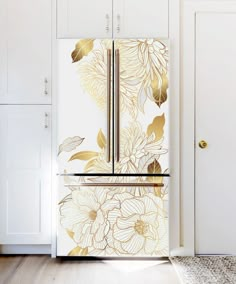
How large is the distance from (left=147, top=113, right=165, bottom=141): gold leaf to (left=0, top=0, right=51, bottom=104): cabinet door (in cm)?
84

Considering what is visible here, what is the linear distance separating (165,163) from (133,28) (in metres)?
1.09

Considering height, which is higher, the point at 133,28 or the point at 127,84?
the point at 133,28

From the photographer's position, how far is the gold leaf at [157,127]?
2.64 m

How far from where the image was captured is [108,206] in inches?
103

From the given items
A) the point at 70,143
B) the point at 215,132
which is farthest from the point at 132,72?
the point at 215,132

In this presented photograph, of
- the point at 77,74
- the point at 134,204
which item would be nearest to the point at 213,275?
the point at 134,204

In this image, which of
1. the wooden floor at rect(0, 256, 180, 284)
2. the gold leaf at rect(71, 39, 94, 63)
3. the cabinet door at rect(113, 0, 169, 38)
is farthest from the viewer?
the cabinet door at rect(113, 0, 169, 38)

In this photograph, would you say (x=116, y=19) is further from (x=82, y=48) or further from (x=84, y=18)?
(x=82, y=48)

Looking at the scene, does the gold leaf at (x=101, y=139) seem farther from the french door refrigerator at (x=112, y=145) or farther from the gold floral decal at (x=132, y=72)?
the gold floral decal at (x=132, y=72)

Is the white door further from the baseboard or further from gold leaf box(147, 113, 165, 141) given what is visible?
the baseboard

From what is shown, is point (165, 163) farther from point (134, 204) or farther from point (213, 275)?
point (213, 275)

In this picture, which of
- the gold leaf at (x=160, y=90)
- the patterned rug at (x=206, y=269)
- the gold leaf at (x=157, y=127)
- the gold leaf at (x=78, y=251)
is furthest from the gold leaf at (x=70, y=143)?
the patterned rug at (x=206, y=269)

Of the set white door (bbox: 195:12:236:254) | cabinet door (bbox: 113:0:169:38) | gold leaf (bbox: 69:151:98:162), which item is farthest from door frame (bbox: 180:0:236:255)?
gold leaf (bbox: 69:151:98:162)

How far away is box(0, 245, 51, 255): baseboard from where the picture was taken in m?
2.83
